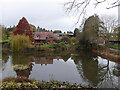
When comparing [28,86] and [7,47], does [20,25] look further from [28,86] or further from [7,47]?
[28,86]

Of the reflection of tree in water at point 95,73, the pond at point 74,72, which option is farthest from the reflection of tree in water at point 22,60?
the reflection of tree in water at point 95,73

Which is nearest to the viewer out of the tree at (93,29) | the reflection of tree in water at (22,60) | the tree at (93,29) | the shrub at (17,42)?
the reflection of tree in water at (22,60)

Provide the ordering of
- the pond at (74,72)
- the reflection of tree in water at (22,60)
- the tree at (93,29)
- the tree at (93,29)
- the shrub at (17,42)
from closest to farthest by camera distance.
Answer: the pond at (74,72)
the reflection of tree in water at (22,60)
the shrub at (17,42)
the tree at (93,29)
the tree at (93,29)

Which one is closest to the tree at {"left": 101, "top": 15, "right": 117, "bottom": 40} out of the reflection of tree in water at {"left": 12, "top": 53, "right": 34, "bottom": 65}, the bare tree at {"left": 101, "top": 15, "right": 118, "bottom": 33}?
the bare tree at {"left": 101, "top": 15, "right": 118, "bottom": 33}

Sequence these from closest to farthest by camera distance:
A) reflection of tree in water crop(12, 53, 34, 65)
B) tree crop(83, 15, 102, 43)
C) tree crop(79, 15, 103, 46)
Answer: reflection of tree in water crop(12, 53, 34, 65) < tree crop(79, 15, 103, 46) < tree crop(83, 15, 102, 43)

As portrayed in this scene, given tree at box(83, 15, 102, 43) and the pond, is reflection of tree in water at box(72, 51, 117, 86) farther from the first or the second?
tree at box(83, 15, 102, 43)

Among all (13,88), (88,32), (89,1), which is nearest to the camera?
(89,1)

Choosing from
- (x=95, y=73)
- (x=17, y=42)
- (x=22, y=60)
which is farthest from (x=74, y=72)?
(x=17, y=42)

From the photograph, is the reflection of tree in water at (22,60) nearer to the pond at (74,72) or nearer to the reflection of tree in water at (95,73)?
the pond at (74,72)

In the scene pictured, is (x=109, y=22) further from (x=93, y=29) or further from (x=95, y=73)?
(x=95, y=73)

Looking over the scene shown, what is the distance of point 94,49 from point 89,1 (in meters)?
19.2

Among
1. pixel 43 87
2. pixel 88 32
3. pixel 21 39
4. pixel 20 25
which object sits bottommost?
pixel 43 87

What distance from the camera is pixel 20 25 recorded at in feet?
80.7

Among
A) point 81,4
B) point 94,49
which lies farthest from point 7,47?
point 81,4
